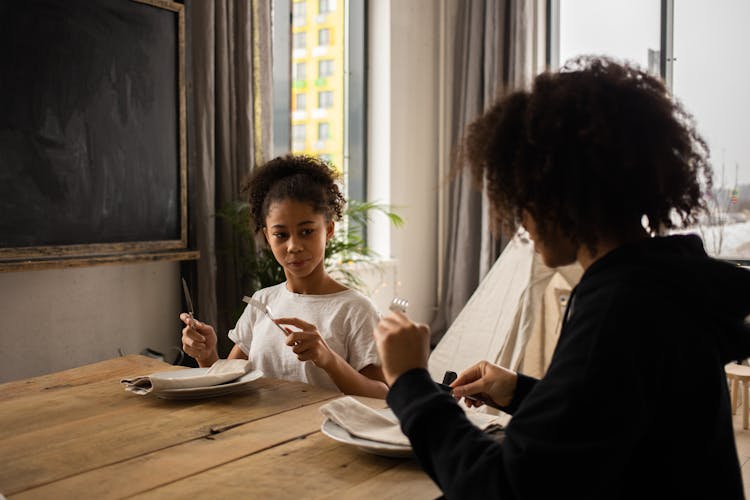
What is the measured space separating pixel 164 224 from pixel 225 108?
58 cm

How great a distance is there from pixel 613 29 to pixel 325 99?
1.80 m

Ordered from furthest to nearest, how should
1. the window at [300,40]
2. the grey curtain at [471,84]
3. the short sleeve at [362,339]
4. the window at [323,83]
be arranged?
1. the grey curtain at [471,84]
2. the window at [300,40]
3. the window at [323,83]
4. the short sleeve at [362,339]

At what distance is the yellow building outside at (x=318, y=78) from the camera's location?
391cm

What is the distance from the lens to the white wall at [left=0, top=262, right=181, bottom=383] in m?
2.48

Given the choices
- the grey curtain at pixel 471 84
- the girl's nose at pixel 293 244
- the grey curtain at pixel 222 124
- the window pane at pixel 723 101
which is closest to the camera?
the girl's nose at pixel 293 244

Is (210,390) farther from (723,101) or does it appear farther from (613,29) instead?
(613,29)

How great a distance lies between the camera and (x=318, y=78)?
4.03 metres

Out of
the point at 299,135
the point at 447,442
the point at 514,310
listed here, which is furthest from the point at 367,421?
the point at 299,135

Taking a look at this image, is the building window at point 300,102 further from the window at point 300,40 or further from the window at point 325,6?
the window at point 325,6

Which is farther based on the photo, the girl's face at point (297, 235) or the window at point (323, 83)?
the window at point (323, 83)

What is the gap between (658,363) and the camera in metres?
0.65

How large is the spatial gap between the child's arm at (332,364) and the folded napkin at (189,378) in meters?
0.12

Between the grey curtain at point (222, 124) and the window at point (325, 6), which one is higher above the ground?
the window at point (325, 6)

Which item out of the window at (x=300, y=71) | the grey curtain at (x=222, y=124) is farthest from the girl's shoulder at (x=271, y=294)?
the window at (x=300, y=71)
